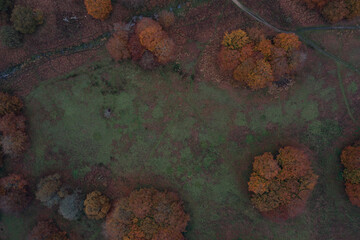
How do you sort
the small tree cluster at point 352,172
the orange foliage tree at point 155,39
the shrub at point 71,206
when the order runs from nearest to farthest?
the small tree cluster at point 352,172
the orange foliage tree at point 155,39
the shrub at point 71,206

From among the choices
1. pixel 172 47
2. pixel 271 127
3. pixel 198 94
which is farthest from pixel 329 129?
pixel 172 47

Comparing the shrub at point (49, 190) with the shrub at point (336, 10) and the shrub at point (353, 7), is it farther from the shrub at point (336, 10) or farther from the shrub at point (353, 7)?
the shrub at point (353, 7)

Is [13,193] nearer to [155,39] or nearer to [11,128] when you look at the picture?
[11,128]

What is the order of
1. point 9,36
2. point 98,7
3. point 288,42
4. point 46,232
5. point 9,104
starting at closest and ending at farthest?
point 288,42 < point 98,7 < point 46,232 < point 9,104 < point 9,36

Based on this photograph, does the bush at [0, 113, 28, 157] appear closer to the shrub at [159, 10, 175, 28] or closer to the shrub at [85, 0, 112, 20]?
the shrub at [85, 0, 112, 20]

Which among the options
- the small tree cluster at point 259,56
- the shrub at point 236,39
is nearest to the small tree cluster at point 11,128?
the small tree cluster at point 259,56

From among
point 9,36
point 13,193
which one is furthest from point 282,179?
point 9,36

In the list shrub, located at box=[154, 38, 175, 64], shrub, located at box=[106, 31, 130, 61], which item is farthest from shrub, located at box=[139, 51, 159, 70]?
shrub, located at box=[106, 31, 130, 61]
